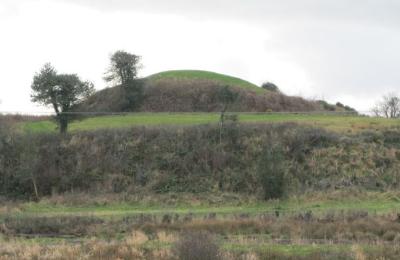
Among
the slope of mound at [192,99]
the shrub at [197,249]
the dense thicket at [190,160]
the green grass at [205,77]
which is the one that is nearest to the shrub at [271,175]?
the dense thicket at [190,160]

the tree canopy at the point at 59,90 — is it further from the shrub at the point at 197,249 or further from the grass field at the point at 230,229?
the shrub at the point at 197,249

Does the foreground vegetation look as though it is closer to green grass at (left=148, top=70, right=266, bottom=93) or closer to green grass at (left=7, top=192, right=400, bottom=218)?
green grass at (left=7, top=192, right=400, bottom=218)

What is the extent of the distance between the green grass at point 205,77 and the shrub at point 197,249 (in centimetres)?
5818

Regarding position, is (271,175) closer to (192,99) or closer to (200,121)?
(200,121)

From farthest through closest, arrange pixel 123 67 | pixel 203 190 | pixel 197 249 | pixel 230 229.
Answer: pixel 123 67 < pixel 203 190 < pixel 230 229 < pixel 197 249

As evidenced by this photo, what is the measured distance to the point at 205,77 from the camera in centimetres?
8319

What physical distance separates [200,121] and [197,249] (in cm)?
3592

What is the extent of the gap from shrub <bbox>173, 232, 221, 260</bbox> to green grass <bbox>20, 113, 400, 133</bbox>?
31.3 m

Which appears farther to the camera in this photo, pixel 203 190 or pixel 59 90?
pixel 59 90

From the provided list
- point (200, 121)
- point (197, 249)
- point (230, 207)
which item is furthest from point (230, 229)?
point (200, 121)

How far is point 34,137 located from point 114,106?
60.3 feet

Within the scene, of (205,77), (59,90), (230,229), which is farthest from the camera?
(205,77)

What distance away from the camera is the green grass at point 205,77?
80025mm

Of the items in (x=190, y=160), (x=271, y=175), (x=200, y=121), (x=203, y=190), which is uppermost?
(x=200, y=121)
